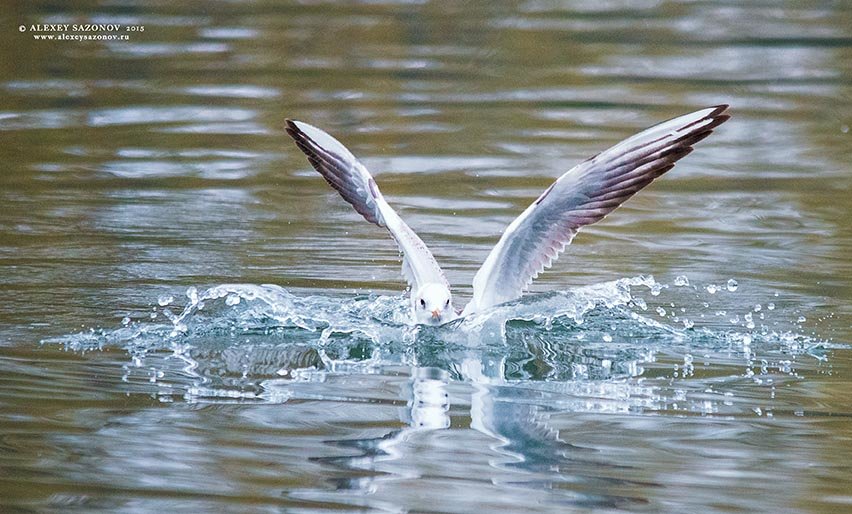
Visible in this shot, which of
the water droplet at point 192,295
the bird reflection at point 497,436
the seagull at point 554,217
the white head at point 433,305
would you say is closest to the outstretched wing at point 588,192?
the seagull at point 554,217

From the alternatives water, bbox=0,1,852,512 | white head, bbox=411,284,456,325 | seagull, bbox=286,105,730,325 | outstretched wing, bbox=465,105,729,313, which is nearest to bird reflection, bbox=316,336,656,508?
water, bbox=0,1,852,512

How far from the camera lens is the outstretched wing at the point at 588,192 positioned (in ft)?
27.1

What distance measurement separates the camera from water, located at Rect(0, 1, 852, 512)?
6.31 metres

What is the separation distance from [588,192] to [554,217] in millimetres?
231

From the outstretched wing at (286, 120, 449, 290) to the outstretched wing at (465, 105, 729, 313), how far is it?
393mm

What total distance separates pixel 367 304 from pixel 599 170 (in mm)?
1603

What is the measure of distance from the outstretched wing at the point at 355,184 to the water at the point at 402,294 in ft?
1.49

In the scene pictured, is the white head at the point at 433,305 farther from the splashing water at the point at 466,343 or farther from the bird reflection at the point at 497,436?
the bird reflection at the point at 497,436

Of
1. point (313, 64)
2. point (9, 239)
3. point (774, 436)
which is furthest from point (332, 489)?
point (313, 64)

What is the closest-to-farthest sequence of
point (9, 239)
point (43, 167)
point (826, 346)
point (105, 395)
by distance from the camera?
point (105, 395), point (826, 346), point (9, 239), point (43, 167)

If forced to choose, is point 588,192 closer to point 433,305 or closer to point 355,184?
point 433,305

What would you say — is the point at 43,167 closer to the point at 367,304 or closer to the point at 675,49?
the point at 367,304

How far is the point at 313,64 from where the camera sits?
61.9 feet

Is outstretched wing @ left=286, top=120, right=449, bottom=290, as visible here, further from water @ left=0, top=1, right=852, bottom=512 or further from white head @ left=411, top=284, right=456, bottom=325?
water @ left=0, top=1, right=852, bottom=512
